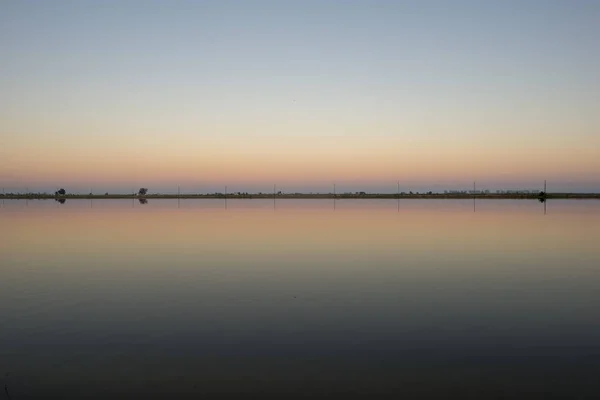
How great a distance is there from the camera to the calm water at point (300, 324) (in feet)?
33.7

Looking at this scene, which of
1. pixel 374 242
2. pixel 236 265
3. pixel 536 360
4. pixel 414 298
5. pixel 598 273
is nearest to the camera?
pixel 536 360

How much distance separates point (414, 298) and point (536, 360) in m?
6.59

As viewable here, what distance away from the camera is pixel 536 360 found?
1152 cm

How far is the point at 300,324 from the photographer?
14.7 m

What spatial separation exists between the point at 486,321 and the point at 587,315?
133 inches

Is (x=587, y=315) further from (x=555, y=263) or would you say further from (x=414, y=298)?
(x=555, y=263)

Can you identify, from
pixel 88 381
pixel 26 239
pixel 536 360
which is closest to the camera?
pixel 88 381

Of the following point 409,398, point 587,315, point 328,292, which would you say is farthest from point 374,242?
point 409,398

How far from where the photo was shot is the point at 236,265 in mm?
25703

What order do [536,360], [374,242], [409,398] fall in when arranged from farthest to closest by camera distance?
[374,242] < [536,360] < [409,398]

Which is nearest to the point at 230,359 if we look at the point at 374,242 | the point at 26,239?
the point at 374,242

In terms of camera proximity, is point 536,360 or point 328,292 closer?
point 536,360

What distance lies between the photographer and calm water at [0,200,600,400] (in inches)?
404

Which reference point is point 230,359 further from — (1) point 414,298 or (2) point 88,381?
(1) point 414,298
